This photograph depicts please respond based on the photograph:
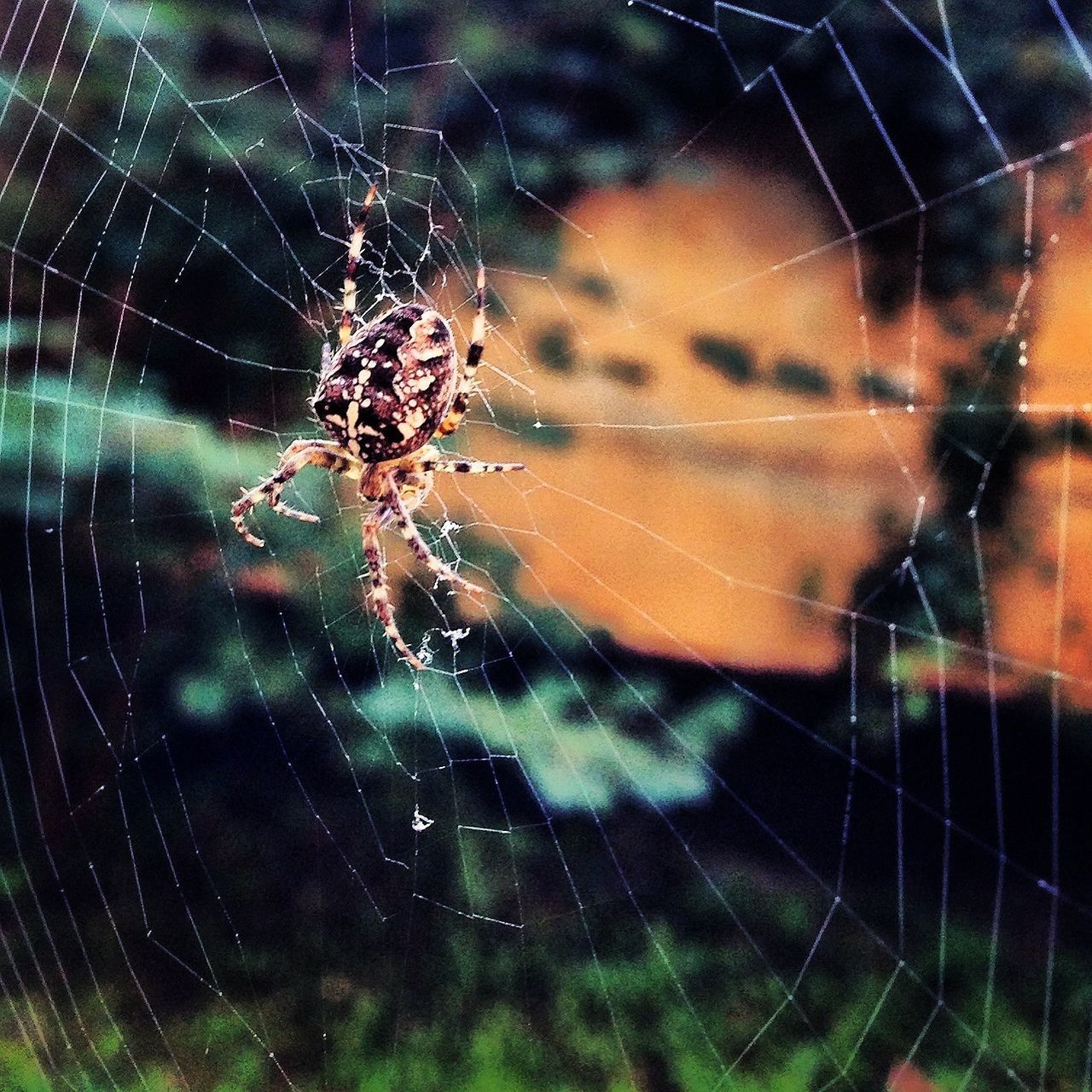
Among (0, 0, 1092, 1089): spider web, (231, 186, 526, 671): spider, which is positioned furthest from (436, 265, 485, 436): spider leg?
(0, 0, 1092, 1089): spider web

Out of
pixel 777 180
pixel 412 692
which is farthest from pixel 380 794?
pixel 777 180

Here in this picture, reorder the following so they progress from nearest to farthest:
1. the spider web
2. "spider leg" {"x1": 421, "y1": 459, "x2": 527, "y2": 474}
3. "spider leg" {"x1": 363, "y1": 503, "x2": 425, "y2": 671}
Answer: "spider leg" {"x1": 421, "y1": 459, "x2": 527, "y2": 474} → "spider leg" {"x1": 363, "y1": 503, "x2": 425, "y2": 671} → the spider web

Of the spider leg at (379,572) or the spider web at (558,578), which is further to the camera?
the spider web at (558,578)

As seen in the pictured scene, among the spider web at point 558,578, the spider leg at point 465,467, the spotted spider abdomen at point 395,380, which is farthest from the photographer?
the spider web at point 558,578

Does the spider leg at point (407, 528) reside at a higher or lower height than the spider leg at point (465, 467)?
lower

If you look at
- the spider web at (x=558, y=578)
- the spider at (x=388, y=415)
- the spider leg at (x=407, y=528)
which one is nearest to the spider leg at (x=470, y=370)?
the spider at (x=388, y=415)

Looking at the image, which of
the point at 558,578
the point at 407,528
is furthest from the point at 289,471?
the point at 558,578

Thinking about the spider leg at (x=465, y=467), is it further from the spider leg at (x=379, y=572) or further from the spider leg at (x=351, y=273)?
the spider leg at (x=351, y=273)

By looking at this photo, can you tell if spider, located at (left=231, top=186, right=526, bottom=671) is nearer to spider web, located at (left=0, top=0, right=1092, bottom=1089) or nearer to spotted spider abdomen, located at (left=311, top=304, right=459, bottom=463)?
spotted spider abdomen, located at (left=311, top=304, right=459, bottom=463)
